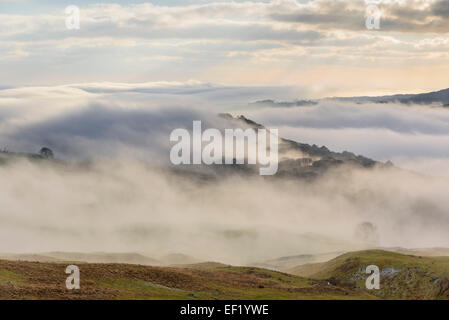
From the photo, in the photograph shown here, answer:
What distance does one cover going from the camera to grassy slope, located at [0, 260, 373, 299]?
86250mm

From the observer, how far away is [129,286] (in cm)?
9838

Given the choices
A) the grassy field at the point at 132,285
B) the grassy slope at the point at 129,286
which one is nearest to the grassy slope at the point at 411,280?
the grassy field at the point at 132,285

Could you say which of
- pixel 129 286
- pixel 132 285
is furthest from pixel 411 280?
pixel 129 286

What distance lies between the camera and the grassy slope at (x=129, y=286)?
86.2 m

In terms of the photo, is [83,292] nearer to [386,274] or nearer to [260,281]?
[260,281]

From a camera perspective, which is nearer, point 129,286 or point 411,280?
point 129,286

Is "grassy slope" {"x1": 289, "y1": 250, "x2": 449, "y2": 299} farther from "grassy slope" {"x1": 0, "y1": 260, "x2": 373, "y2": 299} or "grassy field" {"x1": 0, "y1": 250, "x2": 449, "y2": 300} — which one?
"grassy slope" {"x1": 0, "y1": 260, "x2": 373, "y2": 299}

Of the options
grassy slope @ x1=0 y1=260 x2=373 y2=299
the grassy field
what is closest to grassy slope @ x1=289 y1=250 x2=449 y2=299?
the grassy field

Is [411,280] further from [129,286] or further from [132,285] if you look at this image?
[129,286]

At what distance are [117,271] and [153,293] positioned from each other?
15.9m
